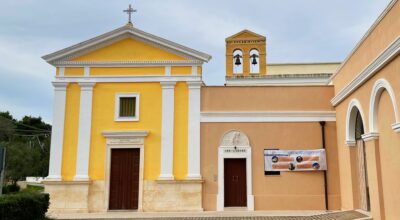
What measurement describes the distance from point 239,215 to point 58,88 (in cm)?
877

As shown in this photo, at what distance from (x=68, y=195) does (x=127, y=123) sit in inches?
139

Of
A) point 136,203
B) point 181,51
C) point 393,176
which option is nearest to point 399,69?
point 393,176

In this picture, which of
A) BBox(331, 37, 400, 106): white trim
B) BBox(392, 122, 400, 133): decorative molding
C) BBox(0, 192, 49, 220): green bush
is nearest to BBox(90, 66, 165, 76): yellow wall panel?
BBox(0, 192, 49, 220): green bush

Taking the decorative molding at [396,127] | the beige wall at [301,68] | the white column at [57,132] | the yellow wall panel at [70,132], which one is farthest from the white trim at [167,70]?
the beige wall at [301,68]

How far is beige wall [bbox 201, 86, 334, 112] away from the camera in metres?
16.7

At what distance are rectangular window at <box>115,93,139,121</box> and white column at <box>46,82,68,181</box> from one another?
2197mm

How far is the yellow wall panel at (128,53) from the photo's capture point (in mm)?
17141

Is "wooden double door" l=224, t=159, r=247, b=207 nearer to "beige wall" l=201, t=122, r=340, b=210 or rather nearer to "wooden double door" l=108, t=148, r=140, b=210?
"beige wall" l=201, t=122, r=340, b=210

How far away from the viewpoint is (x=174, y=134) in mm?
16609

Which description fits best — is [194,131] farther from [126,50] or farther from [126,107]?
[126,50]

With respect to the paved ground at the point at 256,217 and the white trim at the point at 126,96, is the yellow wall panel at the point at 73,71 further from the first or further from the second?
the paved ground at the point at 256,217

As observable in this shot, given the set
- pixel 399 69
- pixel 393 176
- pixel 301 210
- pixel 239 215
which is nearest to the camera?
pixel 399 69

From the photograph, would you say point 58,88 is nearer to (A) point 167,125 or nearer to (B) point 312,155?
(A) point 167,125

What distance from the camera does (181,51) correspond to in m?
17.0
